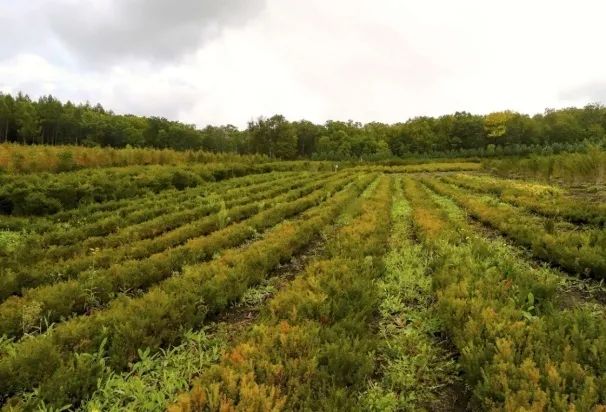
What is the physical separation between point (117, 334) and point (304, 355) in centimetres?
245

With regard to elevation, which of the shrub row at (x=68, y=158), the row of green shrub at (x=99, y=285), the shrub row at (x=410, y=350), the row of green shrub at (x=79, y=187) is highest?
the shrub row at (x=68, y=158)

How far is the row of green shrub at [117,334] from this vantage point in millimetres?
4305

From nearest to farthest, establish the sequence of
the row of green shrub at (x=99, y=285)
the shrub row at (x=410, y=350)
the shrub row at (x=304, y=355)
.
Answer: the shrub row at (x=304, y=355) < the shrub row at (x=410, y=350) < the row of green shrub at (x=99, y=285)

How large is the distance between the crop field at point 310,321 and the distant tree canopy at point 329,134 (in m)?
81.8

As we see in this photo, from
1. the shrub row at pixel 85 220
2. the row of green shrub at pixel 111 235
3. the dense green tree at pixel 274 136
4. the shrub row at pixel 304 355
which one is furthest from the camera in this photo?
the dense green tree at pixel 274 136

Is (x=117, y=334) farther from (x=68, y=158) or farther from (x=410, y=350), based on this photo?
(x=68, y=158)

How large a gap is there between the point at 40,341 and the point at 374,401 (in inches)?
154

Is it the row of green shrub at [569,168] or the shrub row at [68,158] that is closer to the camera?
the shrub row at [68,158]

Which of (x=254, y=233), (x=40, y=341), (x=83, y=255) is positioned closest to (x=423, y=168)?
(x=254, y=233)

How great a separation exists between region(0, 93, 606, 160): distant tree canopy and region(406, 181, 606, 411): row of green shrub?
84001 mm

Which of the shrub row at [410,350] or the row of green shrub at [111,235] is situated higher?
the row of green shrub at [111,235]

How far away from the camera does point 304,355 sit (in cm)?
455

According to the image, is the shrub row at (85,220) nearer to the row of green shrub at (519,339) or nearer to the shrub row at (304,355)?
the shrub row at (304,355)

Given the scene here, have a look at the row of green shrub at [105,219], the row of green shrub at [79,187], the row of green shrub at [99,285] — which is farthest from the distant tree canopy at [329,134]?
the row of green shrub at [99,285]
